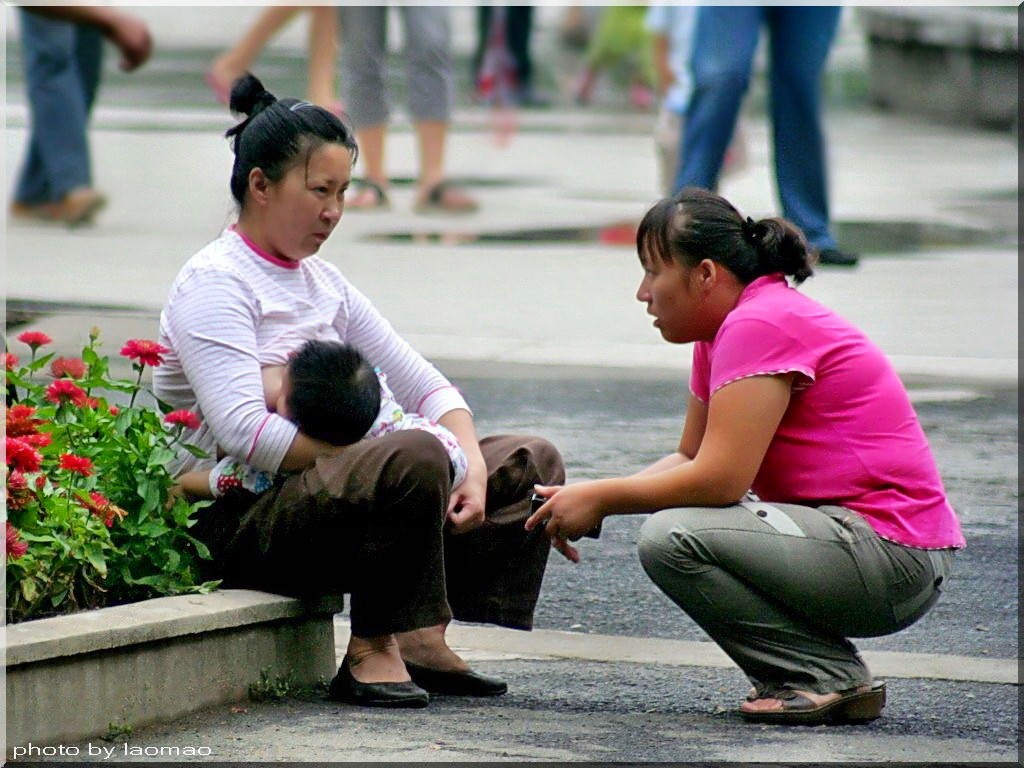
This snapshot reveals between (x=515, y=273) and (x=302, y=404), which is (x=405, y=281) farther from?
(x=302, y=404)

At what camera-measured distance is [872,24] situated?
1953cm

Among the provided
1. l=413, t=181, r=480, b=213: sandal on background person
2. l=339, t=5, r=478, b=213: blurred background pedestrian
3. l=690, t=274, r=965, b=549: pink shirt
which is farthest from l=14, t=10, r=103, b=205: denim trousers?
l=690, t=274, r=965, b=549: pink shirt

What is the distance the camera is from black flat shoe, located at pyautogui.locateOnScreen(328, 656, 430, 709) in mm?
3744

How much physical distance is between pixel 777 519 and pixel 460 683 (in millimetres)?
755

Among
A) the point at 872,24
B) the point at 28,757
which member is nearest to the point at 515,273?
the point at 28,757

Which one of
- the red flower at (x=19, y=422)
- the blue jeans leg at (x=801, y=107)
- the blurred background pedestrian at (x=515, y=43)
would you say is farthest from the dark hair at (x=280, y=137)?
the blurred background pedestrian at (x=515, y=43)

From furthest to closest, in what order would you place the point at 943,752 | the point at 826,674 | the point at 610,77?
1. the point at 610,77
2. the point at 826,674
3. the point at 943,752

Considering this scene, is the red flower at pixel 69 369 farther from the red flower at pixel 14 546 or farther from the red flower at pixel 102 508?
the red flower at pixel 14 546

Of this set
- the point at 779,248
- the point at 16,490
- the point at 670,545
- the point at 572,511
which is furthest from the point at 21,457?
the point at 779,248

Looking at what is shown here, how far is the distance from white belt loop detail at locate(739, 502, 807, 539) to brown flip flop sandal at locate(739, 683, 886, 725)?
323 mm

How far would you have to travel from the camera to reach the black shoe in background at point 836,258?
8773 mm

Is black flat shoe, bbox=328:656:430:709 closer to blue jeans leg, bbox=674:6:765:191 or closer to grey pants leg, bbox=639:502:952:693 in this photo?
grey pants leg, bbox=639:502:952:693

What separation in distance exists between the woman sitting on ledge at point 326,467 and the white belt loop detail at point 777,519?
1.80ft

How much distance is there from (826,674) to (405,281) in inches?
187
